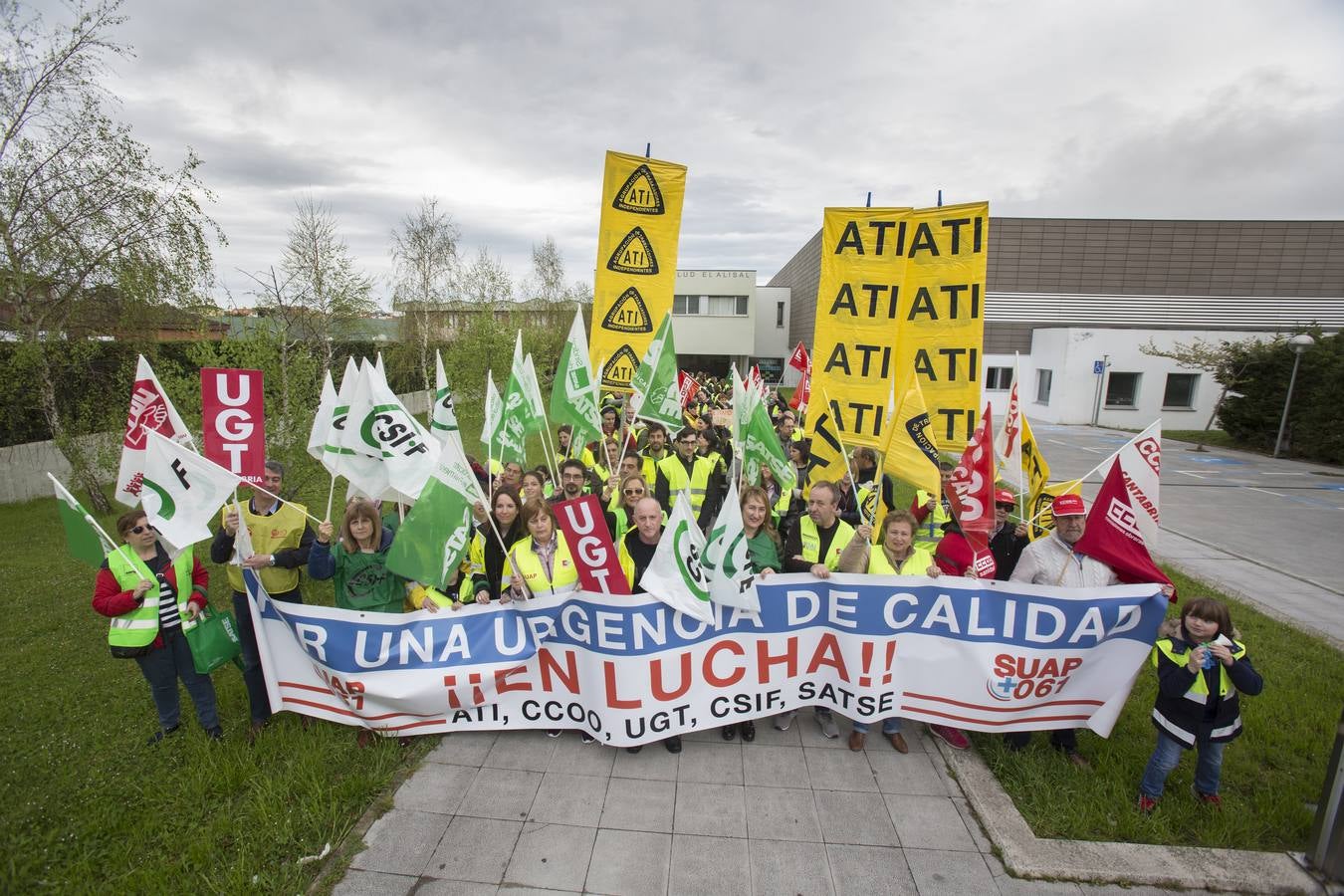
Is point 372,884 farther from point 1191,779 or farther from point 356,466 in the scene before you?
point 1191,779

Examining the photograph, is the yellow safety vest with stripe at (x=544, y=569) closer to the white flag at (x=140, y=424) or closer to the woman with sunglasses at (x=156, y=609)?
the woman with sunglasses at (x=156, y=609)

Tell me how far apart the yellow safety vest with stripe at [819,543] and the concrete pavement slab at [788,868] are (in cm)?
192

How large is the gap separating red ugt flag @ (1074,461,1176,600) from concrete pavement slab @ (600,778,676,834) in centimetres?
348

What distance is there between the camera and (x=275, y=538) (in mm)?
4660

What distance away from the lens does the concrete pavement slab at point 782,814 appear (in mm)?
3832

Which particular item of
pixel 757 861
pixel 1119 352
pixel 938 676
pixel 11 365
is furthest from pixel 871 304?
pixel 1119 352

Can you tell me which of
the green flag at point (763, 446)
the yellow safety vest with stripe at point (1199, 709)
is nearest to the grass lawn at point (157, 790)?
the green flag at point (763, 446)

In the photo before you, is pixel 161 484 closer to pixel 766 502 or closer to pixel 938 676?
pixel 766 502

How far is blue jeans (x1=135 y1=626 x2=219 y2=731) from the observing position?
14.4ft

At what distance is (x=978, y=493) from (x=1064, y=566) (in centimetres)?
80

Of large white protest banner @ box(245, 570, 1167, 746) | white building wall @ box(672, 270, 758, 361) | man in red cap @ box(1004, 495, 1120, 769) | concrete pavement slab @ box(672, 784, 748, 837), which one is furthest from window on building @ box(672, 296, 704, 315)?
concrete pavement slab @ box(672, 784, 748, 837)

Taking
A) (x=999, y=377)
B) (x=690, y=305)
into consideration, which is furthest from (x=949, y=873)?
(x=690, y=305)

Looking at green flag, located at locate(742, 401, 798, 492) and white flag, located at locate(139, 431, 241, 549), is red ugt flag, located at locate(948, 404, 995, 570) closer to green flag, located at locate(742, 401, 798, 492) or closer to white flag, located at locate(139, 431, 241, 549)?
green flag, located at locate(742, 401, 798, 492)

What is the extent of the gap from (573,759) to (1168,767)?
3984mm
